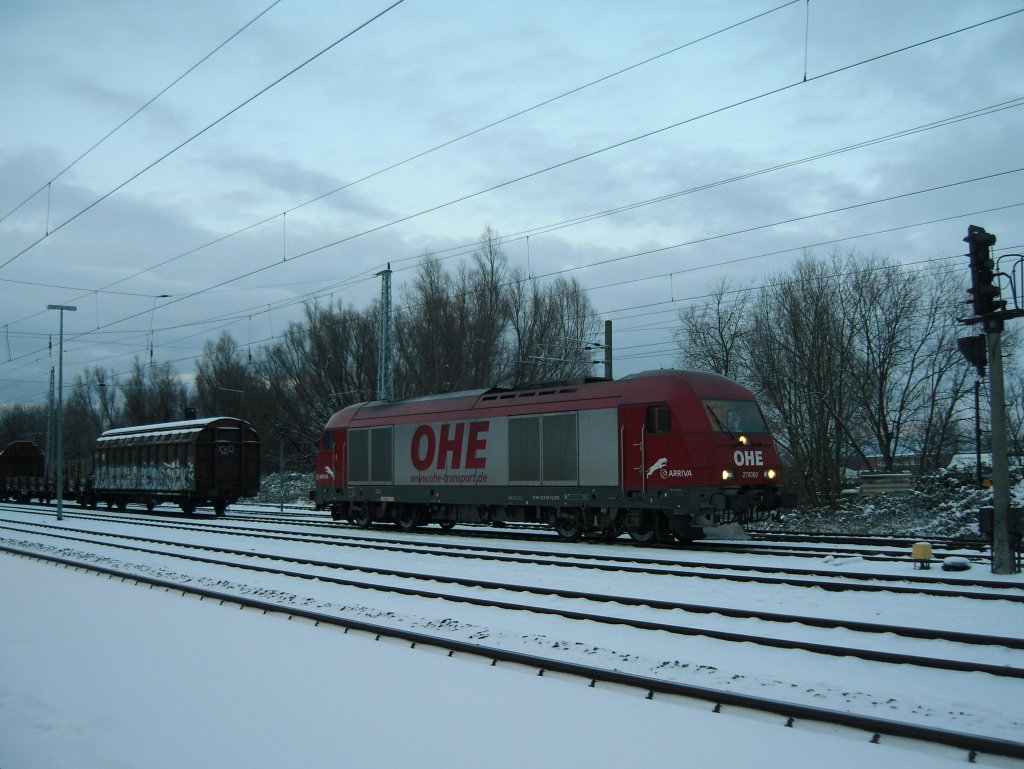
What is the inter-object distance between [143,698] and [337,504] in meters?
18.9

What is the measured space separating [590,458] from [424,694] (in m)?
11.3

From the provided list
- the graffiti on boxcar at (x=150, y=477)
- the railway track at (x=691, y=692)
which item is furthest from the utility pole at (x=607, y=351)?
the railway track at (x=691, y=692)

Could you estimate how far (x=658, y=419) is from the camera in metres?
17.0

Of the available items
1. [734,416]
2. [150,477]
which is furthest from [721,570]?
[150,477]

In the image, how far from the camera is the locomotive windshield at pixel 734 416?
17.1 metres

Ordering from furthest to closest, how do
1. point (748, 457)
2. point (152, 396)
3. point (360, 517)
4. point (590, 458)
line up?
1. point (152, 396)
2. point (360, 517)
3. point (590, 458)
4. point (748, 457)

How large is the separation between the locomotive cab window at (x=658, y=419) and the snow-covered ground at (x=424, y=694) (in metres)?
5.74

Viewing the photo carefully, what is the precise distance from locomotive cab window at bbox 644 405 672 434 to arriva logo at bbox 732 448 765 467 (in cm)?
142

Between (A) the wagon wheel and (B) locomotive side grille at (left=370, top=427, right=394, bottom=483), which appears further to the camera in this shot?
(B) locomotive side grille at (left=370, top=427, right=394, bottom=483)

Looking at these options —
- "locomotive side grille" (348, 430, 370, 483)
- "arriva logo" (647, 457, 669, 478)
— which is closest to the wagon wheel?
"arriva logo" (647, 457, 669, 478)

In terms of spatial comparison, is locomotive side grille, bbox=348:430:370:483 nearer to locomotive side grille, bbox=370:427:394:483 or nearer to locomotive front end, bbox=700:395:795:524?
locomotive side grille, bbox=370:427:394:483

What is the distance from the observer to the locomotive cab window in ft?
55.2

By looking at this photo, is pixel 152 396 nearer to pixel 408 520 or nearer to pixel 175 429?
pixel 175 429

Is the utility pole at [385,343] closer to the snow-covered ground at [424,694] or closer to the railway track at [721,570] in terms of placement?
the railway track at [721,570]
